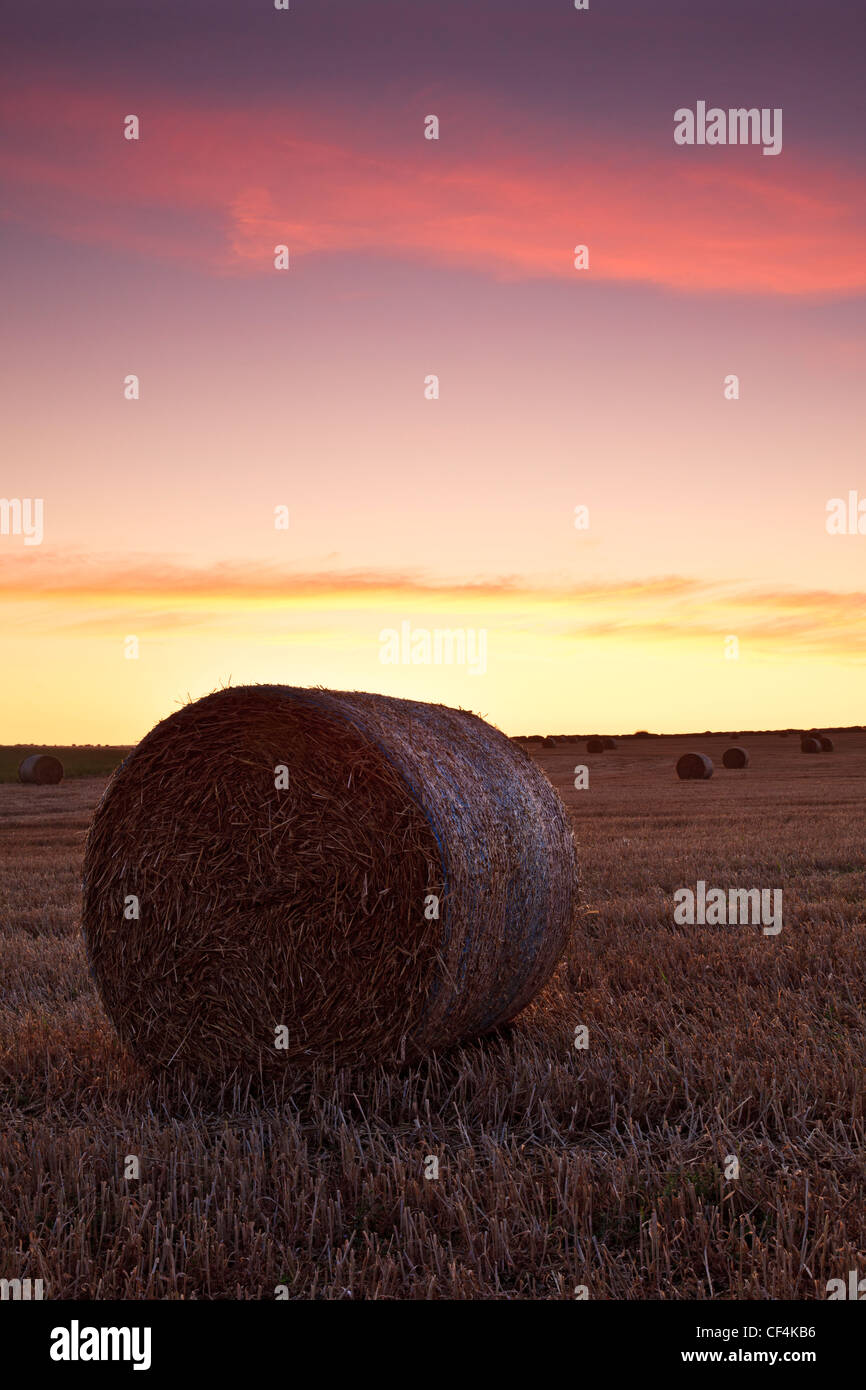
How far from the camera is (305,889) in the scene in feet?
21.8

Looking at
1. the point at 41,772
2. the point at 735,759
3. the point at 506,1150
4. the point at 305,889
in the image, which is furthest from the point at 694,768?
the point at 506,1150

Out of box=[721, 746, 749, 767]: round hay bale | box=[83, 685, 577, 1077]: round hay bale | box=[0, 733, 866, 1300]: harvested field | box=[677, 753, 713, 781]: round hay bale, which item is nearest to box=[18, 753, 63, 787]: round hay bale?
box=[677, 753, 713, 781]: round hay bale

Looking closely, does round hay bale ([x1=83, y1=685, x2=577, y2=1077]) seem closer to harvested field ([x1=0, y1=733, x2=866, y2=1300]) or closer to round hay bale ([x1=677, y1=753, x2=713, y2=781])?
harvested field ([x1=0, y1=733, x2=866, y2=1300])

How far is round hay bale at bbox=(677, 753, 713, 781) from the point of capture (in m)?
40.4

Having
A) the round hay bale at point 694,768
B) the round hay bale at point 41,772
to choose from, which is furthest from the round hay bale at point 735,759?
the round hay bale at point 41,772

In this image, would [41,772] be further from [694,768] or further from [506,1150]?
[506,1150]

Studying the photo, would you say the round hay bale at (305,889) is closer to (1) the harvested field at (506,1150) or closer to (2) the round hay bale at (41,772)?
(1) the harvested field at (506,1150)

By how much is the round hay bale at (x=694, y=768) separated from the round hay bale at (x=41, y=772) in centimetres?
2323

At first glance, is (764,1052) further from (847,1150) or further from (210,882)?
(210,882)

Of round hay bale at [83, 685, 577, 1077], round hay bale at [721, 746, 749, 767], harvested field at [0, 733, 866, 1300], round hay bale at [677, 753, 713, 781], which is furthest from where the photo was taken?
round hay bale at [721, 746, 749, 767]

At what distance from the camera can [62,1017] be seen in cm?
770

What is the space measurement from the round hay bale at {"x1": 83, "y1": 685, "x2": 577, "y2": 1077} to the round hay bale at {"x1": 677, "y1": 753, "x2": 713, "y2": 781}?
34153mm
